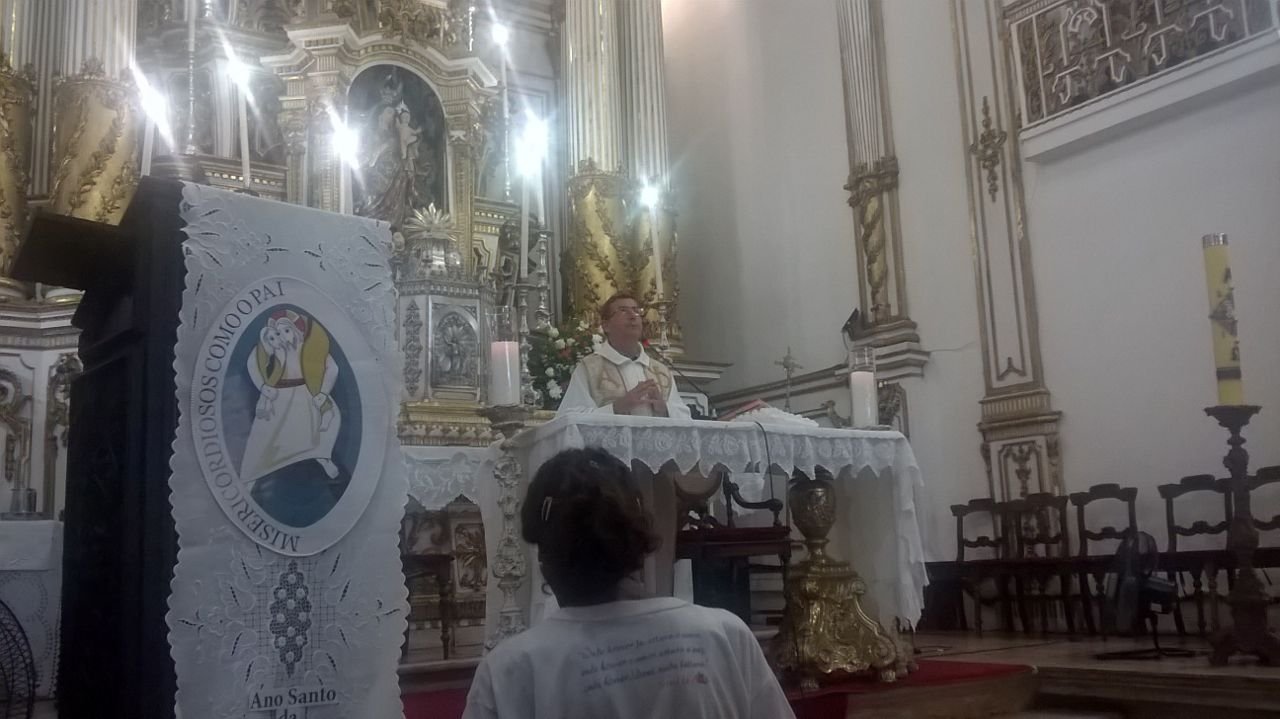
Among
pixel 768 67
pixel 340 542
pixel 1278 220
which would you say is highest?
pixel 768 67

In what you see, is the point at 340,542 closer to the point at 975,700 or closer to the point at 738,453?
the point at 738,453

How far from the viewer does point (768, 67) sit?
9984mm

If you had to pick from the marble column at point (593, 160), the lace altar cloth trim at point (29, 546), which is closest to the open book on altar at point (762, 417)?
the lace altar cloth trim at point (29, 546)

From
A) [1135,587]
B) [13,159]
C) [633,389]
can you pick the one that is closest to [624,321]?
[633,389]

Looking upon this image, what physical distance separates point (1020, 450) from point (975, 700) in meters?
3.36

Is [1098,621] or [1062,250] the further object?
[1062,250]

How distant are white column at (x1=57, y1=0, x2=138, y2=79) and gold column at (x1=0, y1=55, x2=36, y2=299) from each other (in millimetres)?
311

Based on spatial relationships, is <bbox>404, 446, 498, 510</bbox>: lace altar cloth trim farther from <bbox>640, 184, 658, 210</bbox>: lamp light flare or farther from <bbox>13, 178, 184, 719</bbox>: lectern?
<bbox>640, 184, 658, 210</bbox>: lamp light flare

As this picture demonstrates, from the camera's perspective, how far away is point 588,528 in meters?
1.54

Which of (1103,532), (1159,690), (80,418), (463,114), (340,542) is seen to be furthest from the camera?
(463,114)

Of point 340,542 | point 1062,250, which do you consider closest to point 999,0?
point 1062,250

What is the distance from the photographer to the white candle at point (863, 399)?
189 inches

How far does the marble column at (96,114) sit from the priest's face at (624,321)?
3763 millimetres

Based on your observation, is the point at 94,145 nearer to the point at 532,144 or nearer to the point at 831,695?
the point at 532,144
